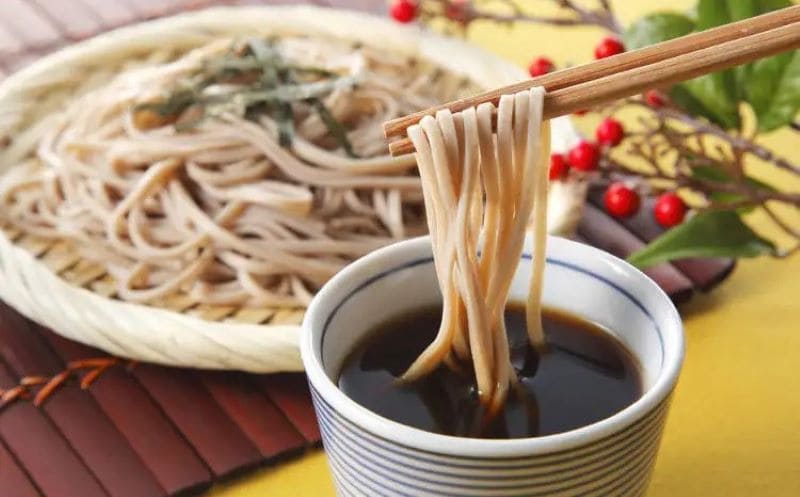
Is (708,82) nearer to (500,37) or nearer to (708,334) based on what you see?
(708,334)

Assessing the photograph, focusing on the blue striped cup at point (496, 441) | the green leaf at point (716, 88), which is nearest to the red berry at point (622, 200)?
the green leaf at point (716, 88)

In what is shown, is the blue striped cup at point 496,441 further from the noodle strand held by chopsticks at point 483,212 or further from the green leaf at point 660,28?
the green leaf at point 660,28

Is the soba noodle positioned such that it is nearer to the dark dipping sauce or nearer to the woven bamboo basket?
the woven bamboo basket

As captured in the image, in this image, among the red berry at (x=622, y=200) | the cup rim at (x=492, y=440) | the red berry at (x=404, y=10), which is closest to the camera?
the cup rim at (x=492, y=440)

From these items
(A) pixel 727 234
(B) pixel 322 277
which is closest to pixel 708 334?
(A) pixel 727 234

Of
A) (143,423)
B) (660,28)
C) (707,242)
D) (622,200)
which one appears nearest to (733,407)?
(707,242)

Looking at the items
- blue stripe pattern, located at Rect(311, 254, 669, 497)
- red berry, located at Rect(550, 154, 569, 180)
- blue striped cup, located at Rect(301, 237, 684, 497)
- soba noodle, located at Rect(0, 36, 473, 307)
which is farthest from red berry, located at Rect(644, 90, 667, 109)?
blue stripe pattern, located at Rect(311, 254, 669, 497)
